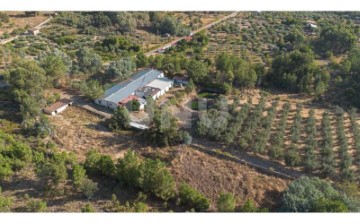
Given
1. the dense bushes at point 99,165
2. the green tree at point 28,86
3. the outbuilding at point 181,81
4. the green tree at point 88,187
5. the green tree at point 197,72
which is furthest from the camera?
the outbuilding at point 181,81

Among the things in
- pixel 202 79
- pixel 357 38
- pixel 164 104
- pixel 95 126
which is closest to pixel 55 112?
pixel 95 126

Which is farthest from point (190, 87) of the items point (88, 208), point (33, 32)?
point (33, 32)

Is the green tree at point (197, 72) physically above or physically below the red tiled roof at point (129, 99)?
above

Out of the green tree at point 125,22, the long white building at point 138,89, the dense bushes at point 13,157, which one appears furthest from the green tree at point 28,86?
the green tree at point 125,22

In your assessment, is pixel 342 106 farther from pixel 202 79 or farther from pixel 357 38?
pixel 357 38

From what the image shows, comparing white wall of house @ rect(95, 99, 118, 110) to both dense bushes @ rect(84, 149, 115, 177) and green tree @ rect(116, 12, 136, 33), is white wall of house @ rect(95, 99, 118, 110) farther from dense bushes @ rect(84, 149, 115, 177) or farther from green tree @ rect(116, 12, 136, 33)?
green tree @ rect(116, 12, 136, 33)

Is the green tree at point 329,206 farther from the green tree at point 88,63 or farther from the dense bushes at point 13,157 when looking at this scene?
the green tree at point 88,63

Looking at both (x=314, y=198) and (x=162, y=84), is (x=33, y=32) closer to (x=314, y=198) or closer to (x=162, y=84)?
(x=162, y=84)

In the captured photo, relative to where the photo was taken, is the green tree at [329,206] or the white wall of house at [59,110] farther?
the white wall of house at [59,110]

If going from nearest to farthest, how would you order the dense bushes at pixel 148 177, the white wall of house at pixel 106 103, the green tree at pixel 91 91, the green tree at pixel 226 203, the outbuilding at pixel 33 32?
the green tree at pixel 226 203
the dense bushes at pixel 148 177
the white wall of house at pixel 106 103
the green tree at pixel 91 91
the outbuilding at pixel 33 32
